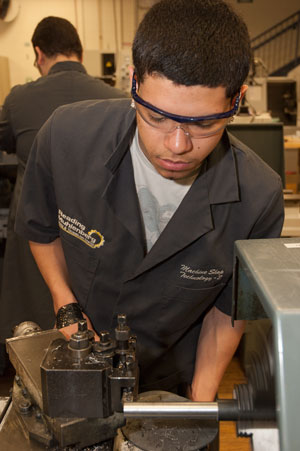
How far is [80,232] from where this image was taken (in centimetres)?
106

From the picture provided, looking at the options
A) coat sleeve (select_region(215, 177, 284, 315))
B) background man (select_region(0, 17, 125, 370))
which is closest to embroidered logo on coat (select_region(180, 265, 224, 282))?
coat sleeve (select_region(215, 177, 284, 315))

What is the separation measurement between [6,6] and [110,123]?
5.17 meters

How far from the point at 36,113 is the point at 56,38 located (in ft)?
1.20

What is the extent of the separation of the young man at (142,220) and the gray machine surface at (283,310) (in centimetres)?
32

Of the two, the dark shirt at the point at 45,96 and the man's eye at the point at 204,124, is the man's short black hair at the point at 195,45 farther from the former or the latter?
the dark shirt at the point at 45,96

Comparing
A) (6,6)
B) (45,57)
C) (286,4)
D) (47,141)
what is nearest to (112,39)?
(6,6)

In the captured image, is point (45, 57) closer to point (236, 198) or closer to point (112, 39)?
point (236, 198)

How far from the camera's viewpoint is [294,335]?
1.26 ft

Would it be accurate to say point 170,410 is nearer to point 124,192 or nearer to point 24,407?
point 24,407

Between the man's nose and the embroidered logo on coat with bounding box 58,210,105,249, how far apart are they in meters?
0.34

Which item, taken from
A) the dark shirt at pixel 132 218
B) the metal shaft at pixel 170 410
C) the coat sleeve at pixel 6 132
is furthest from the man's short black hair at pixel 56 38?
the metal shaft at pixel 170 410

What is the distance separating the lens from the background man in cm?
174

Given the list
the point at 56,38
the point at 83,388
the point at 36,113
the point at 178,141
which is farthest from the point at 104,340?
the point at 56,38

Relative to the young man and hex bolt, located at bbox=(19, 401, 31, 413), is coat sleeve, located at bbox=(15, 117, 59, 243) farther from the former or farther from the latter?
hex bolt, located at bbox=(19, 401, 31, 413)
